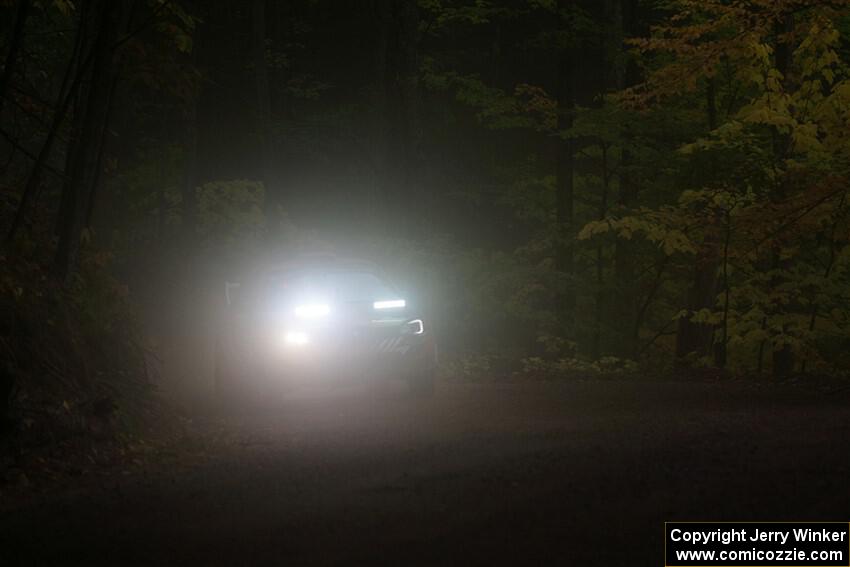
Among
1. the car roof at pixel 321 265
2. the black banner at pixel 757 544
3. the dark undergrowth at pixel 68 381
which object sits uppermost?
the car roof at pixel 321 265

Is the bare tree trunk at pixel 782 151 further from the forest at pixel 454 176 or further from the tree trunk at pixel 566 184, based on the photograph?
the tree trunk at pixel 566 184

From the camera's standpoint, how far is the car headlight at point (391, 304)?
15.9 meters

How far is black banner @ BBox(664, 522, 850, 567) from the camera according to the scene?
6.25 metres

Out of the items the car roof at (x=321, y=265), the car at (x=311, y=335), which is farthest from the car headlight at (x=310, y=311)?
the car roof at (x=321, y=265)

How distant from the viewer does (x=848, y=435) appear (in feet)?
34.2

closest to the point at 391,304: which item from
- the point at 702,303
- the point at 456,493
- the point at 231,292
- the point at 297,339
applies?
the point at 297,339

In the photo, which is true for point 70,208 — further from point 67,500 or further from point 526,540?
point 526,540

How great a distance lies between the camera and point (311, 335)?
15.4 m

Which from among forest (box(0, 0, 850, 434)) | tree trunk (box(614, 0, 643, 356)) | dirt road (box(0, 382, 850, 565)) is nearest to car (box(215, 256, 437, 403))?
forest (box(0, 0, 850, 434))

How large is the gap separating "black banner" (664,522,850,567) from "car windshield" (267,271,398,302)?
9.39 m

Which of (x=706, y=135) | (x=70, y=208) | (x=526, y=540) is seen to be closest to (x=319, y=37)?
(x=706, y=135)

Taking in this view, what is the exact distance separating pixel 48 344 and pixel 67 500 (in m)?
3.29

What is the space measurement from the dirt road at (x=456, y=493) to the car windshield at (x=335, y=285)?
2814mm

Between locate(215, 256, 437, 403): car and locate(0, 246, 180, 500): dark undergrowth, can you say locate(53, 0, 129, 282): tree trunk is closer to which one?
locate(0, 246, 180, 500): dark undergrowth
